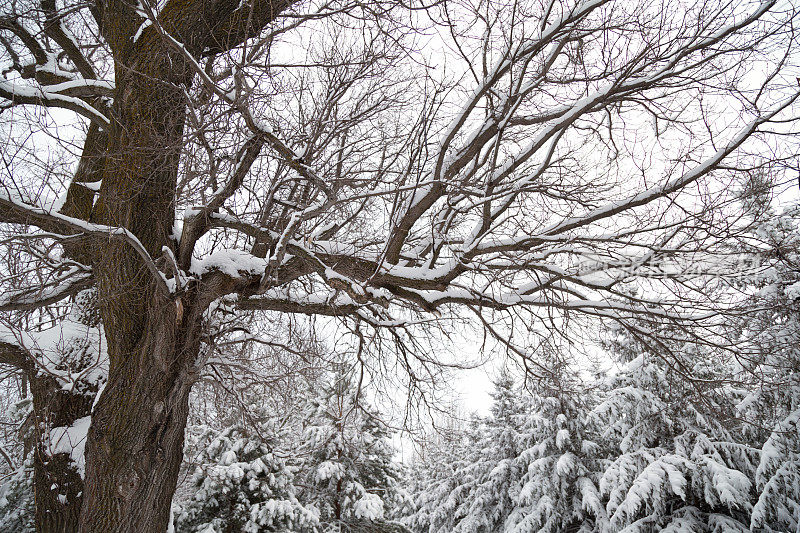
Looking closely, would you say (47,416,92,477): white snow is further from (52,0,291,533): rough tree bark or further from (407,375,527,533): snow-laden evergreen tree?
(407,375,527,533): snow-laden evergreen tree

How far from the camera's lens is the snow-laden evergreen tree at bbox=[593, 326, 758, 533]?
29.9 ft

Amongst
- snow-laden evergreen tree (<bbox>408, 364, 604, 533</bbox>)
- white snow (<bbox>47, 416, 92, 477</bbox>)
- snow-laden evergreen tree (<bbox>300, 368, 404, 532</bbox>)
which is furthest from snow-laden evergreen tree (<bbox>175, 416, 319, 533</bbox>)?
white snow (<bbox>47, 416, 92, 477</bbox>)

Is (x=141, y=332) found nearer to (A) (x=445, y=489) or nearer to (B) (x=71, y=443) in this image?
(B) (x=71, y=443)

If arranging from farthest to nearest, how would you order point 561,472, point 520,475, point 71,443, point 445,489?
point 445,489 < point 520,475 < point 561,472 < point 71,443

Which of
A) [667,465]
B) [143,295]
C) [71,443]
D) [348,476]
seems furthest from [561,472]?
[143,295]

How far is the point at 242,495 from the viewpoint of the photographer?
11.5m

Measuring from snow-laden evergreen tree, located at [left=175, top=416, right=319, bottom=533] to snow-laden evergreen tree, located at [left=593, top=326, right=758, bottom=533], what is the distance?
7717 millimetres

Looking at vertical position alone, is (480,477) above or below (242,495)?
below

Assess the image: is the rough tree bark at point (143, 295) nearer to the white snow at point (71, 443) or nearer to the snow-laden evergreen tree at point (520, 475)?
the white snow at point (71, 443)

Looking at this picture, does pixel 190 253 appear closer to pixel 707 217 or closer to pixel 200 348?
pixel 200 348

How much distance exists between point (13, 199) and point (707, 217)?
16.1 ft

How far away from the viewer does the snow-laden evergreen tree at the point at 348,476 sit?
41.0ft

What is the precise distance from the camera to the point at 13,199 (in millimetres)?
2918

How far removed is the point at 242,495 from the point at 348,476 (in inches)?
124
